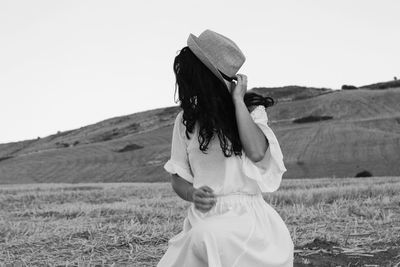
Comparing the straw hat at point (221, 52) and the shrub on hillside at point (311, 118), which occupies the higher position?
the straw hat at point (221, 52)

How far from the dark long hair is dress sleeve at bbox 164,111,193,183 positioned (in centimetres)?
8

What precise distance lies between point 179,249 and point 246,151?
2.31ft

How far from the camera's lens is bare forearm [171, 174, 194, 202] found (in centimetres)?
404

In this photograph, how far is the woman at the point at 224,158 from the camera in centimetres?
362

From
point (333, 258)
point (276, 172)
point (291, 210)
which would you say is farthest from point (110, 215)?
point (276, 172)

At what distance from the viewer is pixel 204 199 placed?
3740mm

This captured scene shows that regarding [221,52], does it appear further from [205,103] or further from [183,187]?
[183,187]

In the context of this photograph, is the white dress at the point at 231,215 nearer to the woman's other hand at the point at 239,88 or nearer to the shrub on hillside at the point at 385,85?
the woman's other hand at the point at 239,88

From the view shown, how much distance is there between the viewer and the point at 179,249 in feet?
11.9

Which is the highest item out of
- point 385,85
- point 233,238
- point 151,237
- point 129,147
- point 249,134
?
point 249,134

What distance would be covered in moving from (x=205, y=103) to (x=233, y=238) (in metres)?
0.86

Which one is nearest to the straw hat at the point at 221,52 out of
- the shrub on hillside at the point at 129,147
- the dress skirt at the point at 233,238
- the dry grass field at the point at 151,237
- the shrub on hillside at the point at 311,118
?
the dress skirt at the point at 233,238

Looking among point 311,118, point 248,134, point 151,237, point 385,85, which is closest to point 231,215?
point 248,134

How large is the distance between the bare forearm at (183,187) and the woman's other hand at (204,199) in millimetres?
204
